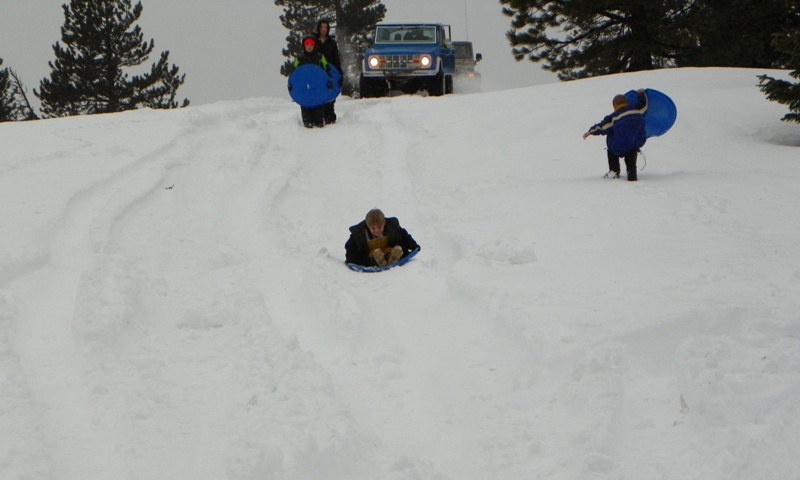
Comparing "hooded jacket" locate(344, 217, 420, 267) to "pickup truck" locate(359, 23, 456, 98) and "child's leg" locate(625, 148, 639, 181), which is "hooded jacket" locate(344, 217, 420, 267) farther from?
"pickup truck" locate(359, 23, 456, 98)

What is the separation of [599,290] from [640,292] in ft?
0.91

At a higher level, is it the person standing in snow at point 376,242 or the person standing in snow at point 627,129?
the person standing in snow at point 627,129

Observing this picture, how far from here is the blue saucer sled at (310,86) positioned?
1352 cm

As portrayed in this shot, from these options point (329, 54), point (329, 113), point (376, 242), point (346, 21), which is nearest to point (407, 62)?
point (329, 54)

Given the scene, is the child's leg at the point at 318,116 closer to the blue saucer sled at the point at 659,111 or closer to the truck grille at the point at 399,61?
the truck grille at the point at 399,61

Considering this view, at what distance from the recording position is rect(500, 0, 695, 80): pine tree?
21.4 meters

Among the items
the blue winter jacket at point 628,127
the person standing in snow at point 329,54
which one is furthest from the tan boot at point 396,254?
the person standing in snow at point 329,54

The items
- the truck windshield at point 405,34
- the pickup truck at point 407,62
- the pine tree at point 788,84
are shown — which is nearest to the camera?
the pine tree at point 788,84

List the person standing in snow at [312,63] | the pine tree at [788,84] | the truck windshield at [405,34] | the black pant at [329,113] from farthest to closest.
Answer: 1. the truck windshield at [405,34]
2. the black pant at [329,113]
3. the person standing in snow at [312,63]
4. the pine tree at [788,84]

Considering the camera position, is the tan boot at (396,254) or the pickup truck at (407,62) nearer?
the tan boot at (396,254)

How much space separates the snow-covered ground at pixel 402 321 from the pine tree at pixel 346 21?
1088 inches

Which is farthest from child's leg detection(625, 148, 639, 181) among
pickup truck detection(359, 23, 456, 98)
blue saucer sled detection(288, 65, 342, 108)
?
pickup truck detection(359, 23, 456, 98)

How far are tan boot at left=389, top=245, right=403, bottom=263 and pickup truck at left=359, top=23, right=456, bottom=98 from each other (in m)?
12.2

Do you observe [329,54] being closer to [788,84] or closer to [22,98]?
[788,84]
